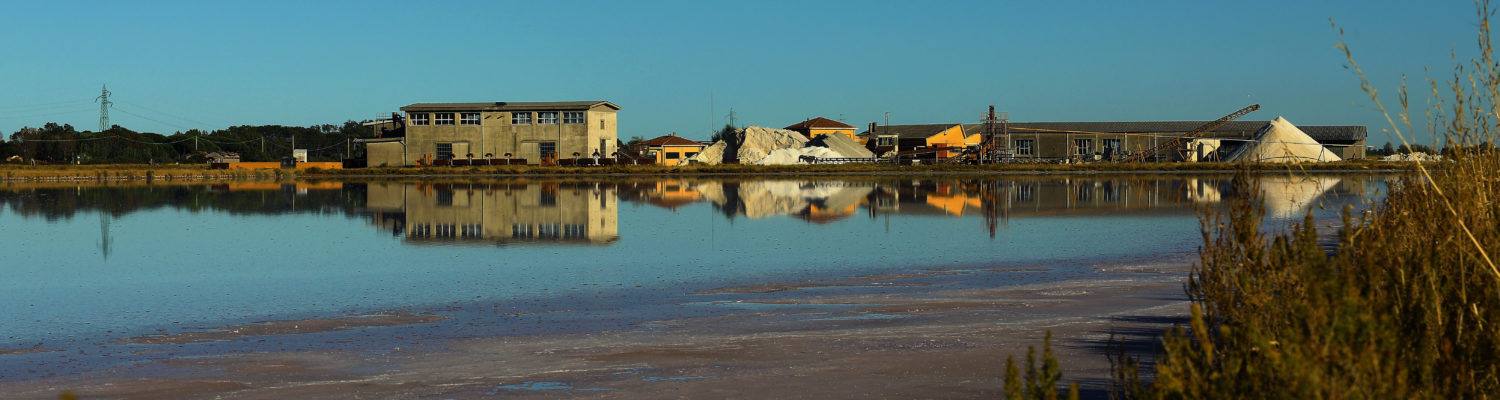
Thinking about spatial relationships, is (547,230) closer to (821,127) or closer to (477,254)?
(477,254)

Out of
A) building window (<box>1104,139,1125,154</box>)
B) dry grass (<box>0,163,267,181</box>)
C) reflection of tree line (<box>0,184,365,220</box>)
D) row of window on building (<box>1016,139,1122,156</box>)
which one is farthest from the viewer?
row of window on building (<box>1016,139,1122,156</box>)

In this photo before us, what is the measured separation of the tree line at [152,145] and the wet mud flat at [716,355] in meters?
91.0

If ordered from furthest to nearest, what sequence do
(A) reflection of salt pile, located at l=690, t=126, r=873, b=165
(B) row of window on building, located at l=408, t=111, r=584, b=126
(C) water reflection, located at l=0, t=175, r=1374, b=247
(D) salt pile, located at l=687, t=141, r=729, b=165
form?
(D) salt pile, located at l=687, t=141, r=729, b=165, (A) reflection of salt pile, located at l=690, t=126, r=873, b=165, (B) row of window on building, located at l=408, t=111, r=584, b=126, (C) water reflection, located at l=0, t=175, r=1374, b=247

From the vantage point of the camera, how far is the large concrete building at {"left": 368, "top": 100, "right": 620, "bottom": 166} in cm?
7875

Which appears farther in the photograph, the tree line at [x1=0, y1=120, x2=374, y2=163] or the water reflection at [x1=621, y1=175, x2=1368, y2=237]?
the tree line at [x1=0, y1=120, x2=374, y2=163]

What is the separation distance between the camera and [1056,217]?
94.9 ft

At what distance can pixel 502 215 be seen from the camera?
102ft

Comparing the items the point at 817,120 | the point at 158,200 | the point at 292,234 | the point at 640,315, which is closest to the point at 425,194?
the point at 158,200

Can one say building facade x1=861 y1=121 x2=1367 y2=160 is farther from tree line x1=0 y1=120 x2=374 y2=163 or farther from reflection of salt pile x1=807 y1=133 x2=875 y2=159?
tree line x1=0 y1=120 x2=374 y2=163

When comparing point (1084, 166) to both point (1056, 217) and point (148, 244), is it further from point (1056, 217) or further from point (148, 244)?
point (148, 244)

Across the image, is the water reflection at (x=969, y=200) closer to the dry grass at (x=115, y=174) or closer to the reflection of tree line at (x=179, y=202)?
the reflection of tree line at (x=179, y=202)

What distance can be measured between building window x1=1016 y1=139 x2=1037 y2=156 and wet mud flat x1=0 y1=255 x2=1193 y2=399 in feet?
288

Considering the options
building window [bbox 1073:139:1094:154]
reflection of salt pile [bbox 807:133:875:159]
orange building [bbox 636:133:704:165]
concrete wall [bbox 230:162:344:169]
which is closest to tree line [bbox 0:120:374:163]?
concrete wall [bbox 230:162:344:169]

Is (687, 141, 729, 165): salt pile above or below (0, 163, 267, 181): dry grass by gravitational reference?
above
